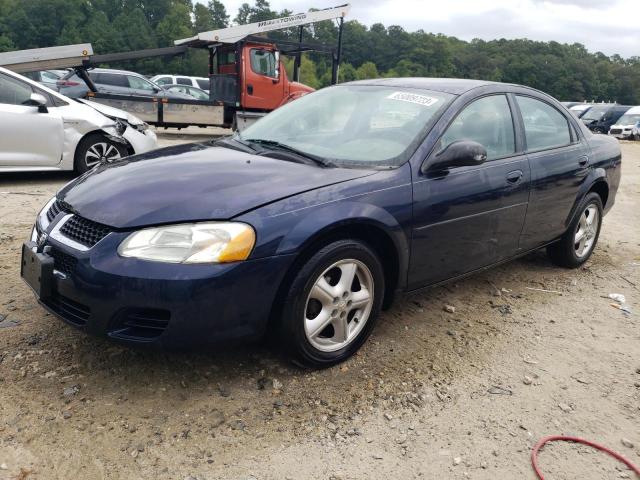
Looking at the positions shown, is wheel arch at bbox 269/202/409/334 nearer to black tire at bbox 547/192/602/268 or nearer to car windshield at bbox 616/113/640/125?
black tire at bbox 547/192/602/268

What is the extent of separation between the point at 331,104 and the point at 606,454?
2.62 m

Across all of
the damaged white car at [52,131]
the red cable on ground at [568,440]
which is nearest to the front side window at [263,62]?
the damaged white car at [52,131]

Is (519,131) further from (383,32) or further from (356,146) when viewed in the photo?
(383,32)

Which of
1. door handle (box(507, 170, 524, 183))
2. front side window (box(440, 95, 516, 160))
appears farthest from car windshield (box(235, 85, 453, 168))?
door handle (box(507, 170, 524, 183))

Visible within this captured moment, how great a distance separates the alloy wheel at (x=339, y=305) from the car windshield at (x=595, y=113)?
28.6m

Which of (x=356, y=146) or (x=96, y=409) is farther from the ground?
(x=356, y=146)

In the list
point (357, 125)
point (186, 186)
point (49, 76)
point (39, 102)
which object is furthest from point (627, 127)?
point (186, 186)

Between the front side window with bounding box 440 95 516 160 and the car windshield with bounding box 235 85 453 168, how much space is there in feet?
0.51

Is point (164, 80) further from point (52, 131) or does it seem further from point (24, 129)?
point (24, 129)

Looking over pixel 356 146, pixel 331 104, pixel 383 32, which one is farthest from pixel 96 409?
pixel 383 32

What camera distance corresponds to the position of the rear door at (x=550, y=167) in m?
4.04

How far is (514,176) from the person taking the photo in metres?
3.77

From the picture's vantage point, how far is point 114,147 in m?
7.27

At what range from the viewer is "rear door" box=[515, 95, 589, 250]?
4.04 m
